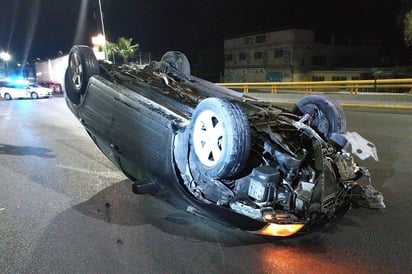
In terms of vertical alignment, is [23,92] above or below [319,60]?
below

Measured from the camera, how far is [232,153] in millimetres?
2963

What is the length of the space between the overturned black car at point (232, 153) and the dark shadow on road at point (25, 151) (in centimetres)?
274

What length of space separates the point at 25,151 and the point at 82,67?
3130 mm

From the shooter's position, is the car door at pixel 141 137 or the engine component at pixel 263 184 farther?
the car door at pixel 141 137

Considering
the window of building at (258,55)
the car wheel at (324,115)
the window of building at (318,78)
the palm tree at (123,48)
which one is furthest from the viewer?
the window of building at (258,55)

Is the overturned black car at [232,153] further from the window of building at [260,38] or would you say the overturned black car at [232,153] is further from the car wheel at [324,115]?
the window of building at [260,38]

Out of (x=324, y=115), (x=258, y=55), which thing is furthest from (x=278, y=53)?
(x=324, y=115)

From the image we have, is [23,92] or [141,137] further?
[23,92]

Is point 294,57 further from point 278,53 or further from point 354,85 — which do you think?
point 354,85

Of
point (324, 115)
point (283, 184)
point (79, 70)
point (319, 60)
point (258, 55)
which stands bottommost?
point (283, 184)

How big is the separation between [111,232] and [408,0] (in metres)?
26.1

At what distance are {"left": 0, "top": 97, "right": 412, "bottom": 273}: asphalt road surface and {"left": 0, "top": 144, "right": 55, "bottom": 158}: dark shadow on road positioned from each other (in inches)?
52.1

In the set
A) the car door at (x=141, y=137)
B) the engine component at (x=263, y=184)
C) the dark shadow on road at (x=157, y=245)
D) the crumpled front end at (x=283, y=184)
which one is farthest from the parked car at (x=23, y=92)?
the engine component at (x=263, y=184)

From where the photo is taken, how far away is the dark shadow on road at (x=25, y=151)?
6989 mm
